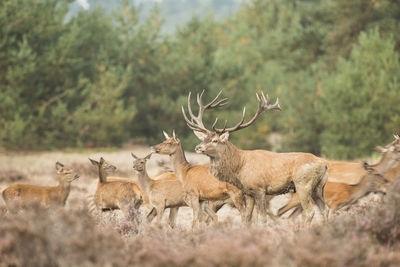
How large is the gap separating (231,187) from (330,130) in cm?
1550

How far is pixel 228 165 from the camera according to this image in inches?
319

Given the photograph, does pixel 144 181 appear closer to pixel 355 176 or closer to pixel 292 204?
pixel 292 204

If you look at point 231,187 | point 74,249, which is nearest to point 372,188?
point 231,187

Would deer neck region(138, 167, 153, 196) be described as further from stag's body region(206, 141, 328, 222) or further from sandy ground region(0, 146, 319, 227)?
stag's body region(206, 141, 328, 222)

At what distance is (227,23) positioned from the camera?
56.3 m

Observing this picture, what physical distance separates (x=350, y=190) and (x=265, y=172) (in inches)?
75.7

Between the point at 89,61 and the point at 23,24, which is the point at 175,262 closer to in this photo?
the point at 23,24

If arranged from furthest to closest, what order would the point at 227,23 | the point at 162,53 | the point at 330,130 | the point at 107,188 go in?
the point at 227,23 → the point at 162,53 → the point at 330,130 → the point at 107,188

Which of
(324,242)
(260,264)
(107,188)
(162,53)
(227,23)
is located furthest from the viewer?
(227,23)

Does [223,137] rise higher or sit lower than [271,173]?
higher

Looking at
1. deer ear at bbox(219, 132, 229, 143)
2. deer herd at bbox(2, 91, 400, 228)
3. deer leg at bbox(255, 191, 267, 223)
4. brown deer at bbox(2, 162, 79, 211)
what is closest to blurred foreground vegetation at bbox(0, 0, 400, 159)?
deer herd at bbox(2, 91, 400, 228)

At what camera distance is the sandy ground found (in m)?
11.7

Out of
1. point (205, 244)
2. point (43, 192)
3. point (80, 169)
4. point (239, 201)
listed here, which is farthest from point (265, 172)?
point (80, 169)

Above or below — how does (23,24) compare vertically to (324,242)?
above
